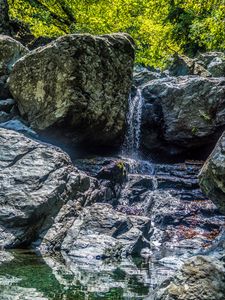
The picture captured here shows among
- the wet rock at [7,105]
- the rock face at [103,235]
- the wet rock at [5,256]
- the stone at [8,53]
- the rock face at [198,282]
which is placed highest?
the rock face at [198,282]

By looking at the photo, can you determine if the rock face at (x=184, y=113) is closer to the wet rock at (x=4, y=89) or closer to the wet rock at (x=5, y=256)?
the wet rock at (x=4, y=89)

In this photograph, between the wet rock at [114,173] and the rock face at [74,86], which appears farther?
the wet rock at [114,173]

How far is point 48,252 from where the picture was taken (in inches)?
340

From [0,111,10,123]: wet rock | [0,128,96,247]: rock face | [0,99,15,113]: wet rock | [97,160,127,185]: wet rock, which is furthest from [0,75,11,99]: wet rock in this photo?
[97,160,127,185]: wet rock

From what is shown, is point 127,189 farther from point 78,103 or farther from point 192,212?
point 78,103

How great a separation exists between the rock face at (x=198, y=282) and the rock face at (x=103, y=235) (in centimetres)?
430

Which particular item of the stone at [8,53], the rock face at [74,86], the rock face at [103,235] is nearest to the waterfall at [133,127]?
the rock face at [74,86]

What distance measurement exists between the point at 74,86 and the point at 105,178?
3.04m

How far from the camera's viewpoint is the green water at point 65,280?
5.67 m

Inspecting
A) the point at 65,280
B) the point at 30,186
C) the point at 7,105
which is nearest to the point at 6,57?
the point at 7,105

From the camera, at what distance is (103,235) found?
9453 millimetres

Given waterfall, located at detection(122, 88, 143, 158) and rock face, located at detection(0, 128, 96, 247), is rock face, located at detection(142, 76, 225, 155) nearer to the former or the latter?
waterfall, located at detection(122, 88, 143, 158)

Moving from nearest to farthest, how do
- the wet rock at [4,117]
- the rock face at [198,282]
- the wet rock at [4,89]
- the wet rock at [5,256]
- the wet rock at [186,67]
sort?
the rock face at [198,282]
the wet rock at [5,256]
the wet rock at [4,117]
the wet rock at [4,89]
the wet rock at [186,67]

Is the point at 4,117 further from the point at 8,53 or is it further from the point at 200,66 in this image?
the point at 200,66
